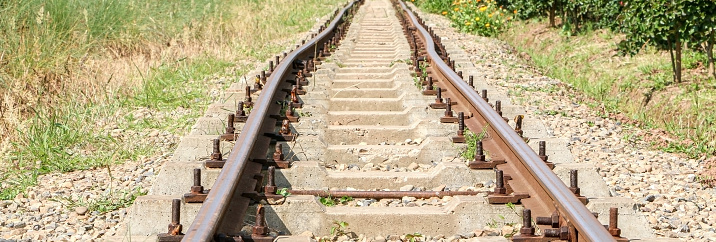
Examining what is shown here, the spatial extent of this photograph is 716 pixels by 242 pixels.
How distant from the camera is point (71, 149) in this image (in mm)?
5797

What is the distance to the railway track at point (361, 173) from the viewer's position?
359cm

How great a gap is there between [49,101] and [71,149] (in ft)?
7.43

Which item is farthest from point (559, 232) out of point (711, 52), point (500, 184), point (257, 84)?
point (711, 52)

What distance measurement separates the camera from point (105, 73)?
A: 888 centimetres

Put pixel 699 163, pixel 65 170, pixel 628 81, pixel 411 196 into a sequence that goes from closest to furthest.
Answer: pixel 411 196 → pixel 65 170 → pixel 699 163 → pixel 628 81

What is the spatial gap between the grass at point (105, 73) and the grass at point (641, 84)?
4011mm

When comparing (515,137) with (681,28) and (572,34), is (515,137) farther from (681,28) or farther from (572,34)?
(572,34)

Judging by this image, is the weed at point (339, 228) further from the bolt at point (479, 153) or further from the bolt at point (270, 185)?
the bolt at point (479, 153)

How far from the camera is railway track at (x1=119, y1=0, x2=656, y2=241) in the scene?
11.8ft

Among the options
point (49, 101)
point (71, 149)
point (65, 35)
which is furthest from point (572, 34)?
point (71, 149)

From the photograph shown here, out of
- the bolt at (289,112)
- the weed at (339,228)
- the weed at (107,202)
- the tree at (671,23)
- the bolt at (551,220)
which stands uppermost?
the tree at (671,23)

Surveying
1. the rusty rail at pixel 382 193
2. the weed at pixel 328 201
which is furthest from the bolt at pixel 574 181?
the weed at pixel 328 201

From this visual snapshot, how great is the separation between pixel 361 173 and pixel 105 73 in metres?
5.19

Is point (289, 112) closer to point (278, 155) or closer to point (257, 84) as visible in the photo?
point (257, 84)
